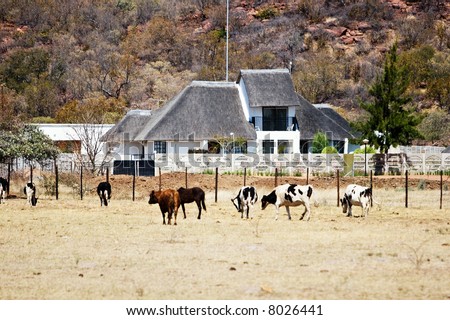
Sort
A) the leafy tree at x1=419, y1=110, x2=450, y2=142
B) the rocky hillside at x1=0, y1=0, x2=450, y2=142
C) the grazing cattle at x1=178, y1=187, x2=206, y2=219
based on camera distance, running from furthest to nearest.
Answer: the rocky hillside at x1=0, y1=0, x2=450, y2=142, the leafy tree at x1=419, y1=110, x2=450, y2=142, the grazing cattle at x1=178, y1=187, x2=206, y2=219

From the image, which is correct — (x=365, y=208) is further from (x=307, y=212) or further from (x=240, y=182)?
(x=240, y=182)

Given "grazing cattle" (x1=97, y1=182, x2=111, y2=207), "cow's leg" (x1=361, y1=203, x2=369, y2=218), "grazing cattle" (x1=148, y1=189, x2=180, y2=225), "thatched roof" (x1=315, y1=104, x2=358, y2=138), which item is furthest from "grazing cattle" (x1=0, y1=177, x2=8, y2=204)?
"thatched roof" (x1=315, y1=104, x2=358, y2=138)

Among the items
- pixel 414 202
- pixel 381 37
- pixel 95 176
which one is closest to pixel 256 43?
pixel 381 37

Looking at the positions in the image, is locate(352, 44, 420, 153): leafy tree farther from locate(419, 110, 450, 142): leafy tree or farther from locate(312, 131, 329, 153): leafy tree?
locate(419, 110, 450, 142): leafy tree

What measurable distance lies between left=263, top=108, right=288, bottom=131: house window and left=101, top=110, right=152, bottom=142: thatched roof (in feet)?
30.9

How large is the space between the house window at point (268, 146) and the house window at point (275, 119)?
122 cm

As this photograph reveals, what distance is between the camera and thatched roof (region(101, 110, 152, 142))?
7188 cm

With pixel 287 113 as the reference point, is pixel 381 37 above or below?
above

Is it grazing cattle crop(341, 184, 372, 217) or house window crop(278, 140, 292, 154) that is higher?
house window crop(278, 140, 292, 154)

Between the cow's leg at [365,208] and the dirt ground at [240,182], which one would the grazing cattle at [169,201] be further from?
the dirt ground at [240,182]

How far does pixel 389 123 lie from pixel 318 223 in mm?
32724

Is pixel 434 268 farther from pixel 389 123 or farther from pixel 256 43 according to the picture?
pixel 256 43

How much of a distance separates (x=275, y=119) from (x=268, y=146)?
2243mm

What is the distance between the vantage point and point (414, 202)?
136ft
